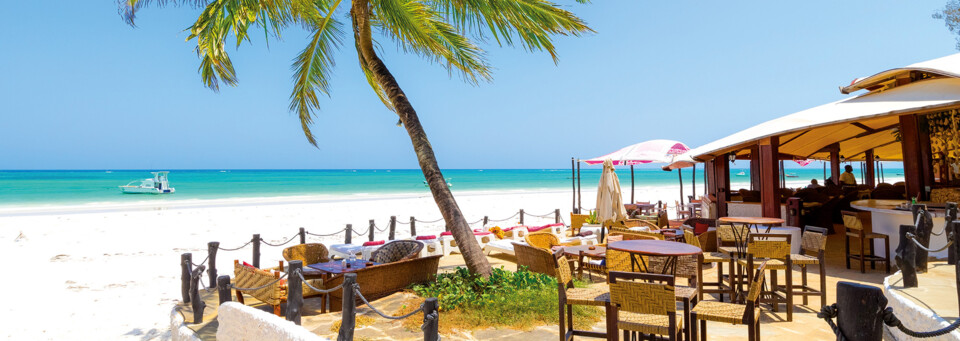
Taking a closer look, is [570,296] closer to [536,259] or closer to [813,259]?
[536,259]

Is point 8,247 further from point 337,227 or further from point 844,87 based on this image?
point 844,87

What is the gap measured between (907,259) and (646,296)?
297 cm

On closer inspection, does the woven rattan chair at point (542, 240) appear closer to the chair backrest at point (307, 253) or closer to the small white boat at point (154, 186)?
the chair backrest at point (307, 253)

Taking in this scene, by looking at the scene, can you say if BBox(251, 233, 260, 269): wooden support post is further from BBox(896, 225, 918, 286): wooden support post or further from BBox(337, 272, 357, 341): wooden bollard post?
BBox(896, 225, 918, 286): wooden support post

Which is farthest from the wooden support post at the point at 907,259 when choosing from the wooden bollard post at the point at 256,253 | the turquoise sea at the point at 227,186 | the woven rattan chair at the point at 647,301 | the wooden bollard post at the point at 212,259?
the turquoise sea at the point at 227,186

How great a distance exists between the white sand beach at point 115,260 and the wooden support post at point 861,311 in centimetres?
628

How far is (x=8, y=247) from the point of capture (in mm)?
12016

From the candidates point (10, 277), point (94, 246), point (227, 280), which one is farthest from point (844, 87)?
point (94, 246)

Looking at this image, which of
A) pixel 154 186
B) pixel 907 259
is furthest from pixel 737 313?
pixel 154 186

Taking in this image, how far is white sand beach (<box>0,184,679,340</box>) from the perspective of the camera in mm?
6090

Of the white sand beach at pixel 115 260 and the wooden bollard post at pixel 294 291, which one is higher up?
the wooden bollard post at pixel 294 291

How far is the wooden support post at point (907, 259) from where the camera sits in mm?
4281

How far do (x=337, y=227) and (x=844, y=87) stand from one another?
14.2 meters

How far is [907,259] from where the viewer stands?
4344mm
